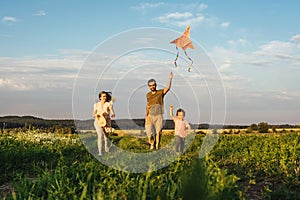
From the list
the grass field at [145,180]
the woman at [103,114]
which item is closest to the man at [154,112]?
the grass field at [145,180]

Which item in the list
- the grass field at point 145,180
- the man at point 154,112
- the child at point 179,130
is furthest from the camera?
the man at point 154,112

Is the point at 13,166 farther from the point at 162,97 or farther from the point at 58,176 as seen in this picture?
the point at 162,97

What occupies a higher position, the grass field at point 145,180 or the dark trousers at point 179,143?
the dark trousers at point 179,143

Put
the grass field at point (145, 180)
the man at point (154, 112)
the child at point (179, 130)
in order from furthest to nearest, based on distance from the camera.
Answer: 1. the man at point (154, 112)
2. the child at point (179, 130)
3. the grass field at point (145, 180)

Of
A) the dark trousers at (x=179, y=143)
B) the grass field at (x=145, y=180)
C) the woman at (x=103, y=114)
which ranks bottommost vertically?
the grass field at (x=145, y=180)

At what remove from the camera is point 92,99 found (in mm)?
7660

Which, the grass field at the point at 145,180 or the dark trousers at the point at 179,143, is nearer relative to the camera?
the grass field at the point at 145,180

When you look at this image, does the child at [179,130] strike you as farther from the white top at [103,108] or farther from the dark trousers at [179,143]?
the white top at [103,108]

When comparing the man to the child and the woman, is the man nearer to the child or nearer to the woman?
the child

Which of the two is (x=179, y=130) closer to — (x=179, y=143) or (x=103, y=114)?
(x=179, y=143)

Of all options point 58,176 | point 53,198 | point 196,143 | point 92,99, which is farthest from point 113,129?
point 53,198

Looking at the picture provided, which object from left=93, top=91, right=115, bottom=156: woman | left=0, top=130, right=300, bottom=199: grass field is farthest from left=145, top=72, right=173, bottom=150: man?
left=93, top=91, right=115, bottom=156: woman

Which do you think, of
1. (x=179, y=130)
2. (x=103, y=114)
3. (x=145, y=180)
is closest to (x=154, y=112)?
(x=179, y=130)

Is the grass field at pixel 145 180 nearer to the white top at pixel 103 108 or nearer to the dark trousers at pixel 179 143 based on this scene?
the white top at pixel 103 108
